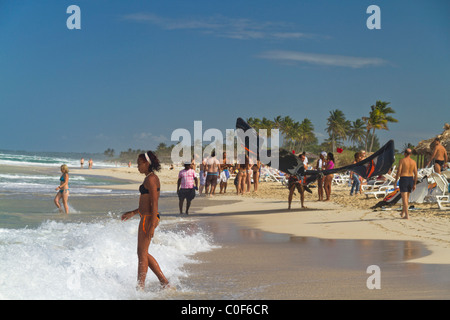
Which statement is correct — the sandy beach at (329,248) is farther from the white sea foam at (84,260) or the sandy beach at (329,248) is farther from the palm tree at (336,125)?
the palm tree at (336,125)

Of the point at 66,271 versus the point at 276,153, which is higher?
the point at 276,153

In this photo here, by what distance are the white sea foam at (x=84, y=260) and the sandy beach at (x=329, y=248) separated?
1.90 feet

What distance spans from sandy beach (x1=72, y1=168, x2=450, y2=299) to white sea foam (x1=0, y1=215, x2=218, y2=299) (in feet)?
1.90

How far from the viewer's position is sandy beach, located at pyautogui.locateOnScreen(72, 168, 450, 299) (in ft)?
19.6

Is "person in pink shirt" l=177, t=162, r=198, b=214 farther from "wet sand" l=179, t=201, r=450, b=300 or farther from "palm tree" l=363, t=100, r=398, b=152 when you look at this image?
"palm tree" l=363, t=100, r=398, b=152

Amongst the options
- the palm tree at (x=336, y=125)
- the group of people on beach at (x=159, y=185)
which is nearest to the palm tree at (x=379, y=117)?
the palm tree at (x=336, y=125)

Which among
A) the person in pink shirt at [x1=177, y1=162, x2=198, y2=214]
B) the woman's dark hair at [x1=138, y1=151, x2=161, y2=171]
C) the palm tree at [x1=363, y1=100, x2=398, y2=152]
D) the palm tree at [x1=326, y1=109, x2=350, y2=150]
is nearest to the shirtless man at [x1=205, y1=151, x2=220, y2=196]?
the person in pink shirt at [x1=177, y1=162, x2=198, y2=214]
